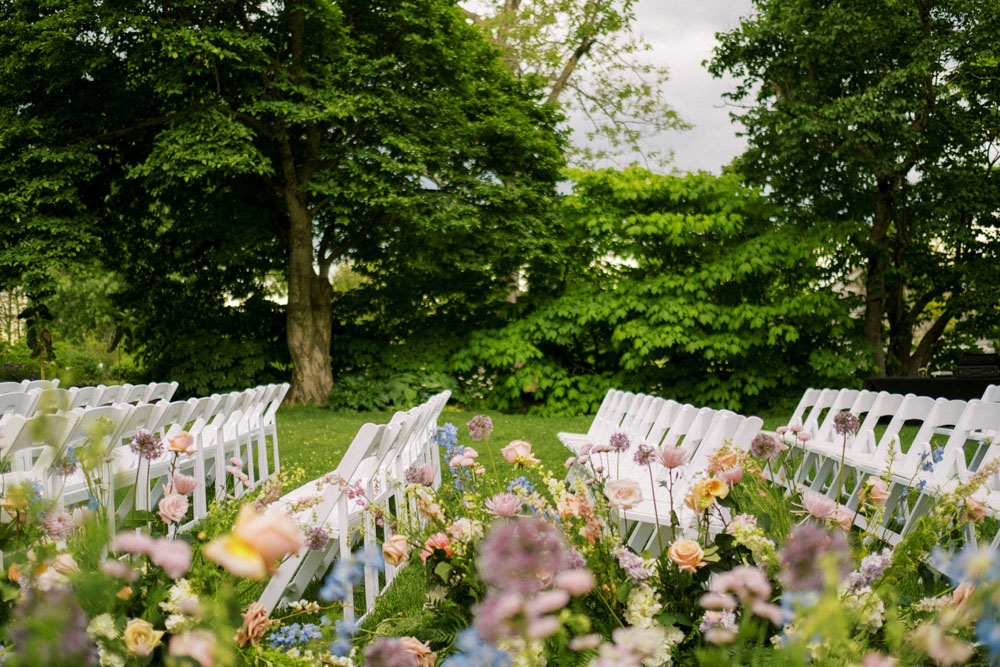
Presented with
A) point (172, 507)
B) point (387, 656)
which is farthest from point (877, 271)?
point (387, 656)

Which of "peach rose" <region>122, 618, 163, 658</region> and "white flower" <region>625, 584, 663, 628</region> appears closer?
"peach rose" <region>122, 618, 163, 658</region>

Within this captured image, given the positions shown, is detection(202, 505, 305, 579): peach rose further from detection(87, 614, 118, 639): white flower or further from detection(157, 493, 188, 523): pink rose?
detection(157, 493, 188, 523): pink rose

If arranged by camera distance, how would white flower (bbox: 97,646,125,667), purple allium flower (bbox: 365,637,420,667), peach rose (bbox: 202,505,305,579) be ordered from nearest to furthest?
1. peach rose (bbox: 202,505,305,579)
2. purple allium flower (bbox: 365,637,420,667)
3. white flower (bbox: 97,646,125,667)

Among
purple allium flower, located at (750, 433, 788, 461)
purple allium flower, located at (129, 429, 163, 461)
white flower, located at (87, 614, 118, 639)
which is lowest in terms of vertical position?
white flower, located at (87, 614, 118, 639)

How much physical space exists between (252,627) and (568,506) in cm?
79

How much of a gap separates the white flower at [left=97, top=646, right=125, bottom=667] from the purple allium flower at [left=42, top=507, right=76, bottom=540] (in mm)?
280

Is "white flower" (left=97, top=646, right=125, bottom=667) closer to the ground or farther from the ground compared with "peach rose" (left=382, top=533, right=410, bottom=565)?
closer to the ground

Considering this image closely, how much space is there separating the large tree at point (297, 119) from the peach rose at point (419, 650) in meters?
12.4

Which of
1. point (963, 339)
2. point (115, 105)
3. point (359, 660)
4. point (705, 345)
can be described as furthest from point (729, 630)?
point (963, 339)

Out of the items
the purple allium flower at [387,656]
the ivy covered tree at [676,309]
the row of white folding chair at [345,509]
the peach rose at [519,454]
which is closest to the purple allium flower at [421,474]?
the row of white folding chair at [345,509]

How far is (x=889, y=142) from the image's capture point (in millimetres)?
14172

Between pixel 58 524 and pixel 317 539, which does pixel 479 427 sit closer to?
pixel 317 539

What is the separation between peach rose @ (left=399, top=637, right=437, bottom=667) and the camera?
1.56 m

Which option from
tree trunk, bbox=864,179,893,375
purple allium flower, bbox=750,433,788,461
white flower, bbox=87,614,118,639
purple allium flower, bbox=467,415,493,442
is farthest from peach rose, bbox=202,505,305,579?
tree trunk, bbox=864,179,893,375
